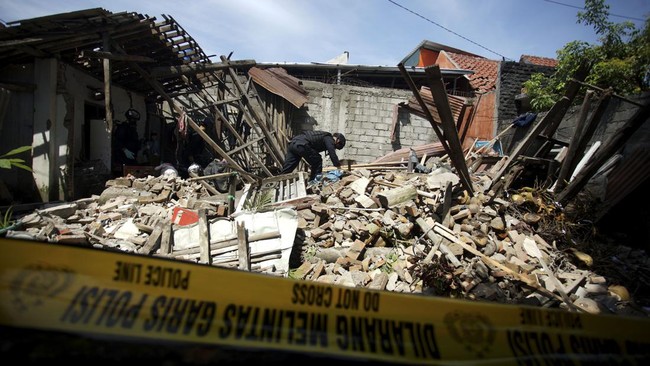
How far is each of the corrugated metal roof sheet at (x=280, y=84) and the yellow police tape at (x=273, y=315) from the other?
33.3ft

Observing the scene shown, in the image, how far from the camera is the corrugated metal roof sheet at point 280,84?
1095 cm

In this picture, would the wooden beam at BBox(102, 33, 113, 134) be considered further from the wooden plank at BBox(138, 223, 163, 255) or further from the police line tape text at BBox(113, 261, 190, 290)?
the police line tape text at BBox(113, 261, 190, 290)

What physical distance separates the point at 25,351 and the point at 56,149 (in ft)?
23.7

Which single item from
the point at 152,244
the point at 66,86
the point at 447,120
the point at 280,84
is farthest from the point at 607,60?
the point at 66,86

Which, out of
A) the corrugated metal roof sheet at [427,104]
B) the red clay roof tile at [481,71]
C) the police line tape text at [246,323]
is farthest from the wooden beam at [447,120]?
the red clay roof tile at [481,71]

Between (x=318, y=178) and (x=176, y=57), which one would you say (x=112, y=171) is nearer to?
(x=176, y=57)

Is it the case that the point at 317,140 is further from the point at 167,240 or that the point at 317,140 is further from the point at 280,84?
the point at 280,84

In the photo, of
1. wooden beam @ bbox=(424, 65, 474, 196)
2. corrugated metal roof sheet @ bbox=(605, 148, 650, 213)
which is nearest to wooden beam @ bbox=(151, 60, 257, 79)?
wooden beam @ bbox=(424, 65, 474, 196)

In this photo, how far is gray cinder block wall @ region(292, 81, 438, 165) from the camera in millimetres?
11734

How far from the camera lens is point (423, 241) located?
15.2ft

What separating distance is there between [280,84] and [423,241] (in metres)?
8.36

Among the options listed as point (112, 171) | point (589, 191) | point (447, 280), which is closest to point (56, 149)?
point (112, 171)

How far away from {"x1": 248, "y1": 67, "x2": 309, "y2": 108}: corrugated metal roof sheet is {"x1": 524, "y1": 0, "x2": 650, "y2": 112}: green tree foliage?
24.5 ft

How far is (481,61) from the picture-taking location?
53.2 ft
